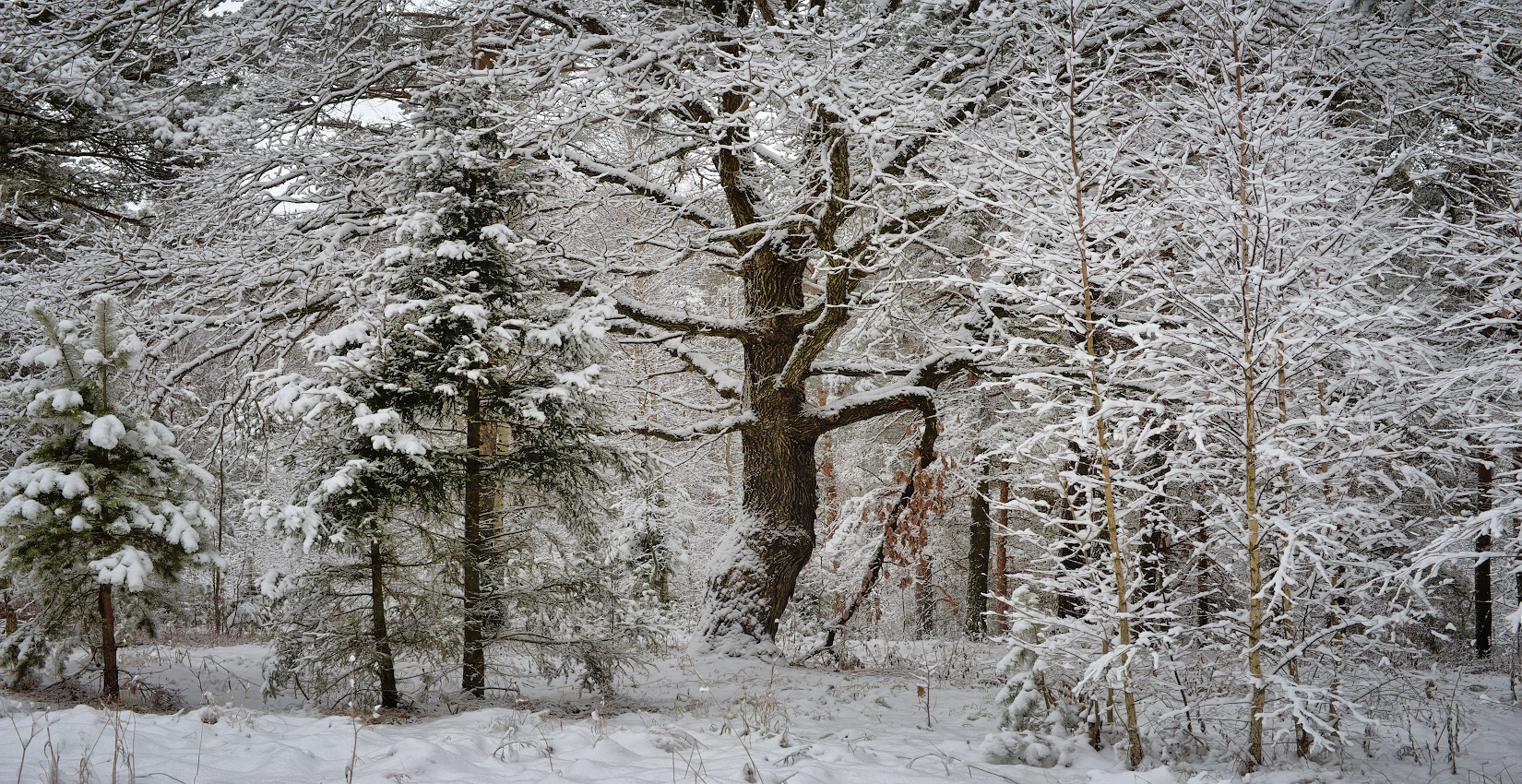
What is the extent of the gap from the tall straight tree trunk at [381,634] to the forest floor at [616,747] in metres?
0.34

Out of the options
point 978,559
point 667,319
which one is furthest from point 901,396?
point 978,559

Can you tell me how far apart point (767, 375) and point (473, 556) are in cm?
362

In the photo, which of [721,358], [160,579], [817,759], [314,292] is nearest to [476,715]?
[817,759]

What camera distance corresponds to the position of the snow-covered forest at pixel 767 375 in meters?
3.88

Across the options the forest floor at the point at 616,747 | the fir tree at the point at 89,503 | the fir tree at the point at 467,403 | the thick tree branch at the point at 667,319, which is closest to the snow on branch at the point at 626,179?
the fir tree at the point at 467,403

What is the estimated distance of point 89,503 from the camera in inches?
227

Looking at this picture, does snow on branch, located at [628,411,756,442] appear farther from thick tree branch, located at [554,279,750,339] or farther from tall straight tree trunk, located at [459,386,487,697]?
tall straight tree trunk, located at [459,386,487,697]

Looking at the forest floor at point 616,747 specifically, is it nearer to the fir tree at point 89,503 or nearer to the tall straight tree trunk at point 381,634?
the tall straight tree trunk at point 381,634

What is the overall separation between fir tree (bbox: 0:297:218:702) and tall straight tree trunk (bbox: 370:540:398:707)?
170cm

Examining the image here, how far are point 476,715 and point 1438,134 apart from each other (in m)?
8.49

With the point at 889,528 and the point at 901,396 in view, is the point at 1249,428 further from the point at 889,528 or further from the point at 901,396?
the point at 889,528

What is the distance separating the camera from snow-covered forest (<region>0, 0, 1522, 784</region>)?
3883 millimetres

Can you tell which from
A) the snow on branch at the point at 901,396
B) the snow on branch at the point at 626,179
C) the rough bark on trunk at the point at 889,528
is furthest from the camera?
the rough bark on trunk at the point at 889,528

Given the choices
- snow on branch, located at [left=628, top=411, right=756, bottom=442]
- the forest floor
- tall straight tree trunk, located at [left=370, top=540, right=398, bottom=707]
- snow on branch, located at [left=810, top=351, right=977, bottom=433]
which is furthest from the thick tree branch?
the forest floor
